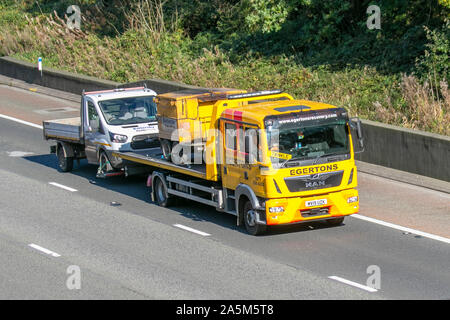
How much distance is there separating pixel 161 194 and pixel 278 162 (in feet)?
13.8

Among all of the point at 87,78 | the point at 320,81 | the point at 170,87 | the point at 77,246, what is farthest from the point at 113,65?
the point at 77,246

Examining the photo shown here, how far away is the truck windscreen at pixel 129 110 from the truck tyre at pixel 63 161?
1.89 meters

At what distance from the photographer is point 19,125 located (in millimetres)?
29188

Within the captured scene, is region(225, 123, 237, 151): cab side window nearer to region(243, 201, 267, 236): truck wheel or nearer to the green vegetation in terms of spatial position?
region(243, 201, 267, 236): truck wheel

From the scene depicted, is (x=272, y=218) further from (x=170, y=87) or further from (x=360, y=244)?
(x=170, y=87)

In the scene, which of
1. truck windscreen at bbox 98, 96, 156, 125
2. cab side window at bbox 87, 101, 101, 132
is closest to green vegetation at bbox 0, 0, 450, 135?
truck windscreen at bbox 98, 96, 156, 125

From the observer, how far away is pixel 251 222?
652 inches

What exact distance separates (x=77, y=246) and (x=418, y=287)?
641 centimetres

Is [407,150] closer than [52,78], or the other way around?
[407,150]

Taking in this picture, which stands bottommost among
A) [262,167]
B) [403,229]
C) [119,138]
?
[403,229]

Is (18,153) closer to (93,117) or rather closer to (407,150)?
(93,117)

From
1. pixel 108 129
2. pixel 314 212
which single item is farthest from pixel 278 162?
pixel 108 129
